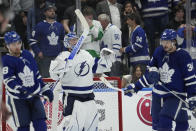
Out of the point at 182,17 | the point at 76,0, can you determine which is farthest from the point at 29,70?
the point at 182,17

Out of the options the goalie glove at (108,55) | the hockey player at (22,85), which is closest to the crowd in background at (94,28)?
the goalie glove at (108,55)

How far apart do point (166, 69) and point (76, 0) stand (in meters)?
2.53

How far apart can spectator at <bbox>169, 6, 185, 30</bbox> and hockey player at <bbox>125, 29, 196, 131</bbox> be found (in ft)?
8.97

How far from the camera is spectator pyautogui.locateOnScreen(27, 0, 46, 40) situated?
8.38 m

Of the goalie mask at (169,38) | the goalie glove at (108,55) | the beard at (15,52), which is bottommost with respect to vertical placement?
the goalie glove at (108,55)

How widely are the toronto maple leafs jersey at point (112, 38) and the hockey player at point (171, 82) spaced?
2.09 meters

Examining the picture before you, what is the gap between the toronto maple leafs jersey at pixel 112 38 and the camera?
834cm

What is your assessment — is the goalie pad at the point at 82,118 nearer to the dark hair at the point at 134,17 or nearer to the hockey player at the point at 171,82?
the hockey player at the point at 171,82

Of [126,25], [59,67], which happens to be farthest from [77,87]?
[126,25]

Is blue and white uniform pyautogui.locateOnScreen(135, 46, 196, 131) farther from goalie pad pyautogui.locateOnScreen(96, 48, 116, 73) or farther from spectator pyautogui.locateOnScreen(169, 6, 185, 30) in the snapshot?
spectator pyautogui.locateOnScreen(169, 6, 185, 30)

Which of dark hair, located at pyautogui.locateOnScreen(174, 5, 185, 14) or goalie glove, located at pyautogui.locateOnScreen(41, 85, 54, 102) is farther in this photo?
dark hair, located at pyautogui.locateOnScreen(174, 5, 185, 14)

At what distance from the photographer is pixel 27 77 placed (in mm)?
5902

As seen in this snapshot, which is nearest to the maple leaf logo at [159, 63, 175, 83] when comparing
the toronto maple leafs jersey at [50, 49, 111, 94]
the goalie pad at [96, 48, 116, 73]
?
the goalie pad at [96, 48, 116, 73]

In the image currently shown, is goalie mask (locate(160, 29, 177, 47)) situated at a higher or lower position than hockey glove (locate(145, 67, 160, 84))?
higher
